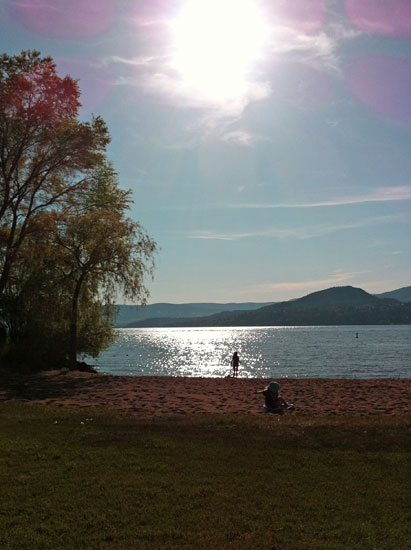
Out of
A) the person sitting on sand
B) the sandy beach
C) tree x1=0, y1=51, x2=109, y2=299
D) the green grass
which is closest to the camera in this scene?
the green grass

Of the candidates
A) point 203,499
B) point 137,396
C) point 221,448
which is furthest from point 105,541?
point 137,396

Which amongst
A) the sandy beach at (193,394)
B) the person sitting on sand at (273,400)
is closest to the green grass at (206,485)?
the person sitting on sand at (273,400)

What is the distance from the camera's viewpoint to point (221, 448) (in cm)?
1124

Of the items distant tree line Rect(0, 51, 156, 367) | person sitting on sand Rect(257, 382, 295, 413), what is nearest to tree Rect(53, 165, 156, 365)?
distant tree line Rect(0, 51, 156, 367)

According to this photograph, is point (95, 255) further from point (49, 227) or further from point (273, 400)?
point (273, 400)

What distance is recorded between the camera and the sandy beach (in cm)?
1772

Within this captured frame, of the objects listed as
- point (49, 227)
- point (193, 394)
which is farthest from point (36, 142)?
point (193, 394)

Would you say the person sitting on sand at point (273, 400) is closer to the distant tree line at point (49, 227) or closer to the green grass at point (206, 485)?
the green grass at point (206, 485)

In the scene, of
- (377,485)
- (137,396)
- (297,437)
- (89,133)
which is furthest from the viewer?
(89,133)

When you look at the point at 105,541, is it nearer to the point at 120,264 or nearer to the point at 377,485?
the point at 377,485

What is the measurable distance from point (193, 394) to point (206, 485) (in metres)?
13.1

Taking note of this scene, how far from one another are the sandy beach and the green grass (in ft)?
13.0

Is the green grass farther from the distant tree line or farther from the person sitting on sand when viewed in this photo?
the distant tree line

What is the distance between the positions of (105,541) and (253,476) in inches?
141
